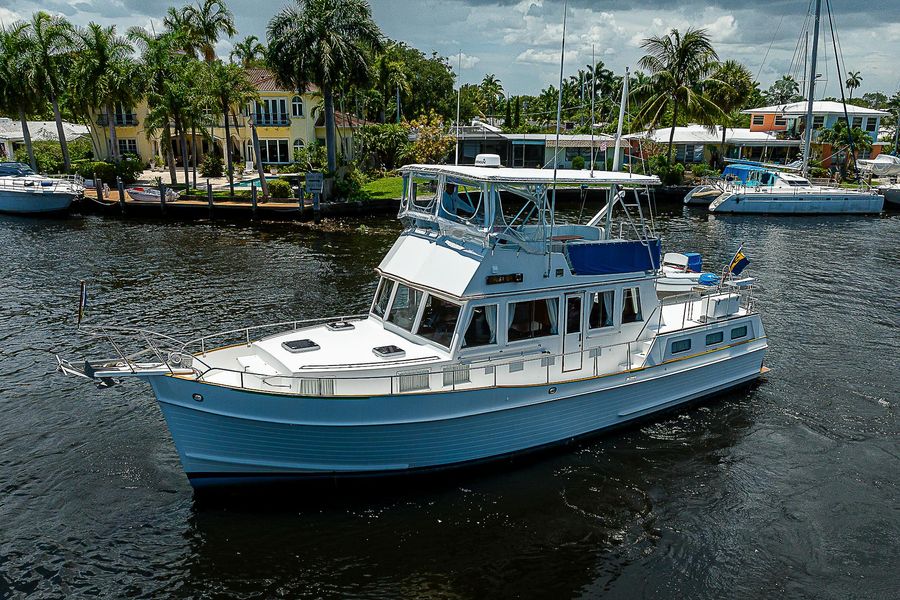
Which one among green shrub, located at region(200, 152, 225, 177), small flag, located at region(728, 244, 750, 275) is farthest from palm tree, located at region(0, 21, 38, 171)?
small flag, located at region(728, 244, 750, 275)

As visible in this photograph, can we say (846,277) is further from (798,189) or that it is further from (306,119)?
(306,119)

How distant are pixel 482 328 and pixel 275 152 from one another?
49692 mm

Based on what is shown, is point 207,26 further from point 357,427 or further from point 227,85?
point 357,427

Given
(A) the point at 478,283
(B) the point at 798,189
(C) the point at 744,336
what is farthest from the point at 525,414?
(B) the point at 798,189

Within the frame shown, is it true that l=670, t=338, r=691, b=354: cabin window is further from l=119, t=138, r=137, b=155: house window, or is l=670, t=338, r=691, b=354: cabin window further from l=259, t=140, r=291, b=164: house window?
l=119, t=138, r=137, b=155: house window

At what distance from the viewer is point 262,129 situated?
58.2m

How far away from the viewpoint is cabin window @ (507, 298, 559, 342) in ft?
47.2

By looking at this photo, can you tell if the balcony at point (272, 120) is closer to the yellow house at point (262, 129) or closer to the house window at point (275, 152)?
the yellow house at point (262, 129)

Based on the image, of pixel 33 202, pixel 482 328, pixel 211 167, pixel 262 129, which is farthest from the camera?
pixel 262 129

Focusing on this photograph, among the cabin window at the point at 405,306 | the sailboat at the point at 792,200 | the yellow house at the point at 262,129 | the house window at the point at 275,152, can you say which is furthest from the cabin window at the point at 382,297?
the house window at the point at 275,152

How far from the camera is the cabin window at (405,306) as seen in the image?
1473cm

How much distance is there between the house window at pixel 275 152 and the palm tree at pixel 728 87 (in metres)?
38.4

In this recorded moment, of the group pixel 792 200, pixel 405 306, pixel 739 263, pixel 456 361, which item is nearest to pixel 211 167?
pixel 405 306

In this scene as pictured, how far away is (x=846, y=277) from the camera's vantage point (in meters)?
31.2
